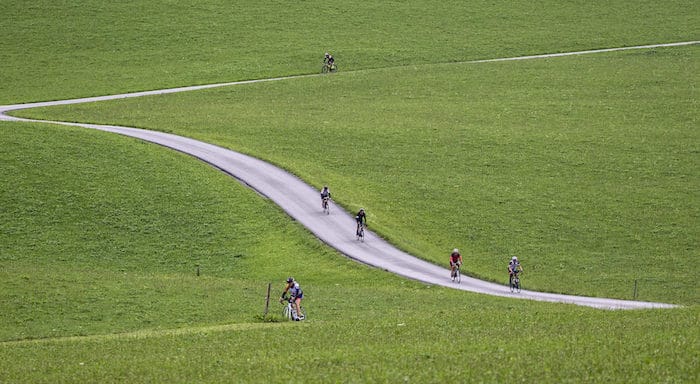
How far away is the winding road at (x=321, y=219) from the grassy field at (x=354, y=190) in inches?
52.5

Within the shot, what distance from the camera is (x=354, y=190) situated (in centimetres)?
6806

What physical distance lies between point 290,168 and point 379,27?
56.7m

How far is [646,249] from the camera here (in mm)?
57000

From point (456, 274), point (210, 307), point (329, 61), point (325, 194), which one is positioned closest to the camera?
point (210, 307)

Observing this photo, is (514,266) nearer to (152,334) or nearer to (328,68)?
(152,334)

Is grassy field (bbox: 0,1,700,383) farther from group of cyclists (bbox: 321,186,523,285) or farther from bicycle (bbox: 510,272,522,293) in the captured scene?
group of cyclists (bbox: 321,186,523,285)

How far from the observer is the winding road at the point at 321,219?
48.9m

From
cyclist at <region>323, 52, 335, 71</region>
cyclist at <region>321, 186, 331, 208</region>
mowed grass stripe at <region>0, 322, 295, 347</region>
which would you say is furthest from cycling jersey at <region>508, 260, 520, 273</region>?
cyclist at <region>323, 52, 335, 71</region>

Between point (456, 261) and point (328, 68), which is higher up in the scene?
point (328, 68)

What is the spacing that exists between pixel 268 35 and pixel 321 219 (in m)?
64.1

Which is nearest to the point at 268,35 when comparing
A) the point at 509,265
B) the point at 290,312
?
the point at 509,265

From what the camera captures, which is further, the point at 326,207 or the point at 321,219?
the point at 326,207

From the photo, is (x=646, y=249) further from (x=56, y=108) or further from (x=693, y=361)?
(x=56, y=108)

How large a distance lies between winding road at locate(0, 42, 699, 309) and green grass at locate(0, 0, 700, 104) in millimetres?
23234
